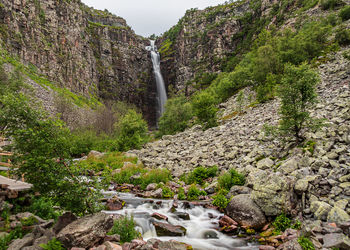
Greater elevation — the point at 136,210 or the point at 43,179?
the point at 43,179

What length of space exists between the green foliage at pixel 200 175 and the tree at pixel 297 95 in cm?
689

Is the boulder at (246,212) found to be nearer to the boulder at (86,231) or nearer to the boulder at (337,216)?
the boulder at (337,216)

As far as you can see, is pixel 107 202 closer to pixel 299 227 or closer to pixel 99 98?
pixel 299 227

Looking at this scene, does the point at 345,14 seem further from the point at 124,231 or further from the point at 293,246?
the point at 124,231

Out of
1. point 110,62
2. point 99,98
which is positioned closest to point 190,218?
point 99,98

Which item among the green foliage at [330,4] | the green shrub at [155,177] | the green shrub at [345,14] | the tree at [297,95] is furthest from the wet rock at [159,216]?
the green foliage at [330,4]

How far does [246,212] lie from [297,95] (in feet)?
31.9

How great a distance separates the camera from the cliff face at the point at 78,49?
213 ft

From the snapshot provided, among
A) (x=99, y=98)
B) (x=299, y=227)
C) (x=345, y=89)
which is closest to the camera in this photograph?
(x=299, y=227)

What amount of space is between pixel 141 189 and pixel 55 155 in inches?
426

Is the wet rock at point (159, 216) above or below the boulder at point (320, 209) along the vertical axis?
below

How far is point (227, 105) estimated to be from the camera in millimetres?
52406

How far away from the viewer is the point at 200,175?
17.9 metres

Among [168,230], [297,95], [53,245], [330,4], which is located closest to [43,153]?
[53,245]
